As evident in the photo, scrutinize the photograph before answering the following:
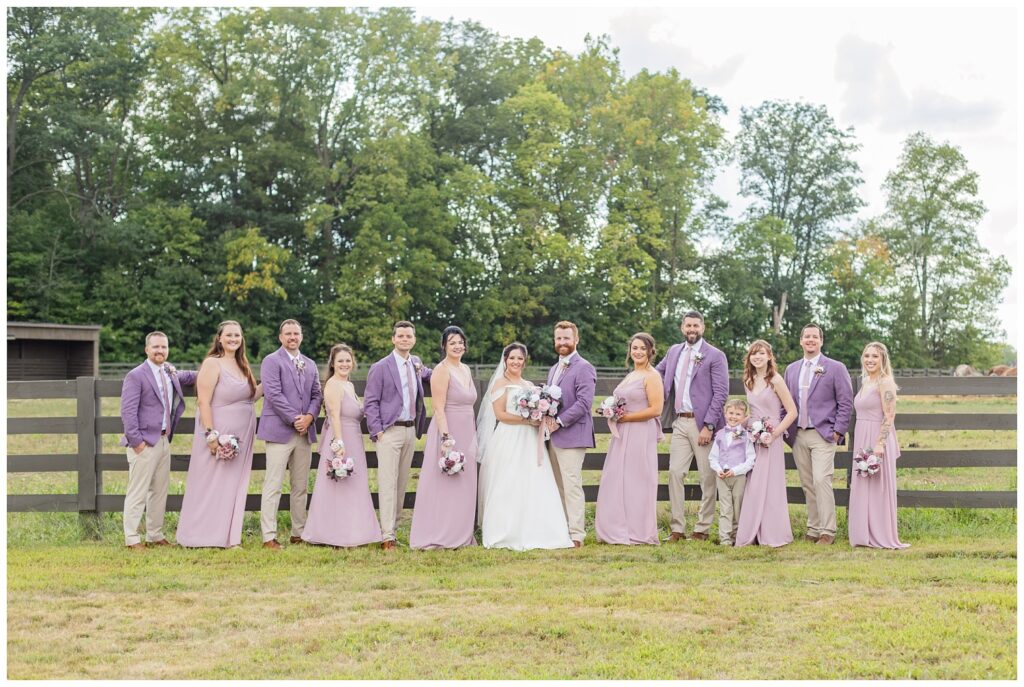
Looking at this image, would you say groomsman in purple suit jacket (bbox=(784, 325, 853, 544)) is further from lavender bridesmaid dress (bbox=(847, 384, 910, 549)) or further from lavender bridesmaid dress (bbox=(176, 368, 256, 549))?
lavender bridesmaid dress (bbox=(176, 368, 256, 549))

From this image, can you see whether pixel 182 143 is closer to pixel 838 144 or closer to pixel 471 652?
pixel 838 144

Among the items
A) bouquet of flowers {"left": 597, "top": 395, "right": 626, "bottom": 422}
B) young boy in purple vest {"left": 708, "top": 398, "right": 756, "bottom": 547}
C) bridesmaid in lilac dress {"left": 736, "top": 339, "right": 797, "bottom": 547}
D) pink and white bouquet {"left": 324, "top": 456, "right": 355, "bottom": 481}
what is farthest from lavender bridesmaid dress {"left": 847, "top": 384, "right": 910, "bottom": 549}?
pink and white bouquet {"left": 324, "top": 456, "right": 355, "bottom": 481}

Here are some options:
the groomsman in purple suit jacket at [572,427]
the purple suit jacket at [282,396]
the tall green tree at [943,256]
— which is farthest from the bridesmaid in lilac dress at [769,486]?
the tall green tree at [943,256]

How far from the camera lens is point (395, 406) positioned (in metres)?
9.60

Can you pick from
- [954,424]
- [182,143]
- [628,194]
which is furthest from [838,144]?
[954,424]

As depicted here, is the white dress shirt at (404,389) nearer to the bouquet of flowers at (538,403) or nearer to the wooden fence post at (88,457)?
the bouquet of flowers at (538,403)

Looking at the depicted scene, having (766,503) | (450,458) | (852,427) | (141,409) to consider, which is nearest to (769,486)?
(766,503)

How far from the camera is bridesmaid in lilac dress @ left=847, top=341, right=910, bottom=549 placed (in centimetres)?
937

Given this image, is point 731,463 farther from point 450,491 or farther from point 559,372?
point 450,491

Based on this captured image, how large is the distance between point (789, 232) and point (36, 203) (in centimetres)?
3296

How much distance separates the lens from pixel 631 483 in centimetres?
974

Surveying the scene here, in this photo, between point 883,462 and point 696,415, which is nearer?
point 883,462

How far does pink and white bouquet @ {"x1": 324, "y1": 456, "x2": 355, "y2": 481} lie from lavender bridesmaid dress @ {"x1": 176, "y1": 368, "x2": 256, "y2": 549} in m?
0.77

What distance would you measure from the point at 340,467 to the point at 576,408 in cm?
210
